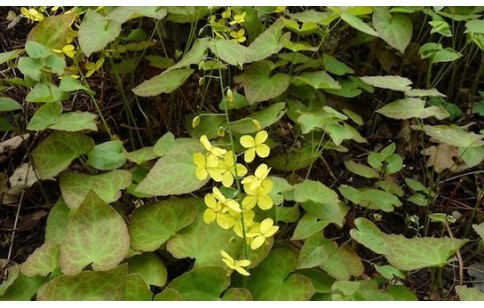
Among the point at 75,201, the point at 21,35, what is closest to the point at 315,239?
the point at 75,201

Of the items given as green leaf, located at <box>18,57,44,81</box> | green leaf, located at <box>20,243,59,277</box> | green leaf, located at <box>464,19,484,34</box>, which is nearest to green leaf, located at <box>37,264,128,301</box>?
green leaf, located at <box>20,243,59,277</box>

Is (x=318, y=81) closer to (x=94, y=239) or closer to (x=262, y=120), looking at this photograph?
(x=262, y=120)

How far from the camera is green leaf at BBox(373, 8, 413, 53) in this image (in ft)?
5.91

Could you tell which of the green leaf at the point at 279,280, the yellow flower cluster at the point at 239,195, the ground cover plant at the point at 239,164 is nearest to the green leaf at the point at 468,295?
the ground cover plant at the point at 239,164

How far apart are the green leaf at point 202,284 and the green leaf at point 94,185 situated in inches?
9.9

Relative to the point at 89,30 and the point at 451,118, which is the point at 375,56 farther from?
the point at 89,30

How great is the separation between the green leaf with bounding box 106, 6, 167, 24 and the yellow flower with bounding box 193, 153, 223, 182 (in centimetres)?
57

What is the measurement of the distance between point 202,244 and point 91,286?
253mm

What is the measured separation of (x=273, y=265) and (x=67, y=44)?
809 mm

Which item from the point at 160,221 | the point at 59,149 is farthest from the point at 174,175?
the point at 59,149

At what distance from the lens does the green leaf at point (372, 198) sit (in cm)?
158

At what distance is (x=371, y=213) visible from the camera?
1759mm

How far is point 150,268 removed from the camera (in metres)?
1.36

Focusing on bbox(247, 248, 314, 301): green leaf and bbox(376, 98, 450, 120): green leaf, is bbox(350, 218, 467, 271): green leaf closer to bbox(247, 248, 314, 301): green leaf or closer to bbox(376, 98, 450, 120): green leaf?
bbox(247, 248, 314, 301): green leaf
